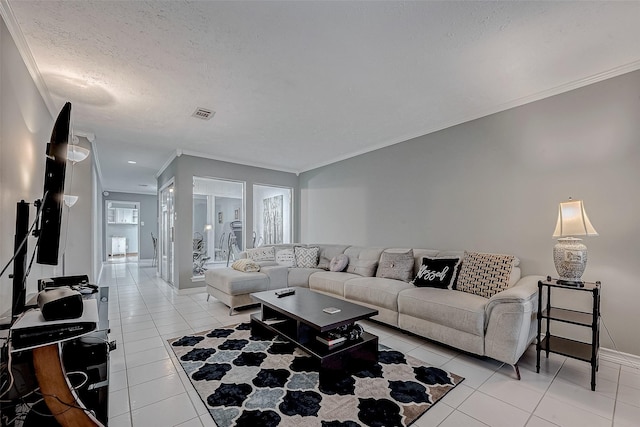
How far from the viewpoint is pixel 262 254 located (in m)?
4.84

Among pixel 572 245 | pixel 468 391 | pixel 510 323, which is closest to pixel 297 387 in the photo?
pixel 468 391

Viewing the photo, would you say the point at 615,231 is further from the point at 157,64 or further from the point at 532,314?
the point at 157,64

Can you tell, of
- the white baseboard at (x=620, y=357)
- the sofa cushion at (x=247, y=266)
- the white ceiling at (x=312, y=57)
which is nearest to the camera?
the white ceiling at (x=312, y=57)

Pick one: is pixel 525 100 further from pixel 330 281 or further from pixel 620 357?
pixel 330 281

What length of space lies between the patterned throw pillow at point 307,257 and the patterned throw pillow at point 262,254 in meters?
0.44

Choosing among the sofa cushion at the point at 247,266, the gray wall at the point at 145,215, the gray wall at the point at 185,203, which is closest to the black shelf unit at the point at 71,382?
the sofa cushion at the point at 247,266

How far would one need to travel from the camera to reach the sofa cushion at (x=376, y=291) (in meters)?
3.06

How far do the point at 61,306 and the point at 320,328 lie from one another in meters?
1.53

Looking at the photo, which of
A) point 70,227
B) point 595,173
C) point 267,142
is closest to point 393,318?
point 595,173

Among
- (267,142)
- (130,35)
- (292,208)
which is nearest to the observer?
(130,35)

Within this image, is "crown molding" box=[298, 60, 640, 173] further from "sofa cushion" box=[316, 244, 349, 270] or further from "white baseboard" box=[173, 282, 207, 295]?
"white baseboard" box=[173, 282, 207, 295]

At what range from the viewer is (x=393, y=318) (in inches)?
119

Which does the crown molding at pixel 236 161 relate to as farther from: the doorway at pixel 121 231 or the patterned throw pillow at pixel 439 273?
the doorway at pixel 121 231

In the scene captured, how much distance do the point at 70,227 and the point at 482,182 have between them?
5775mm
